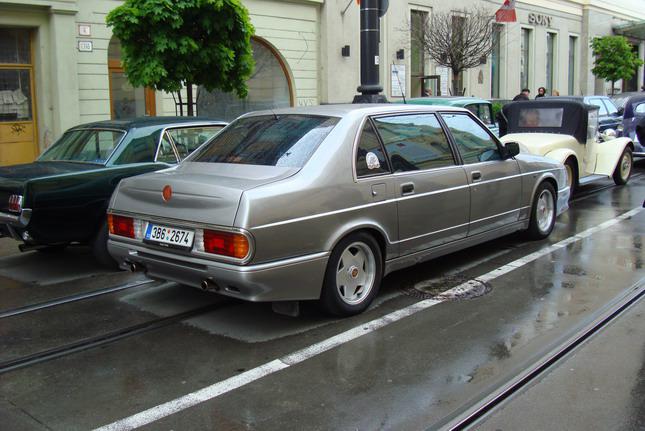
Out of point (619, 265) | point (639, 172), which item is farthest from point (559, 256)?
point (639, 172)

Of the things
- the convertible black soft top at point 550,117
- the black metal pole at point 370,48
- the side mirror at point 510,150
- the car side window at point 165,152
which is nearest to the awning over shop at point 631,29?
the convertible black soft top at point 550,117

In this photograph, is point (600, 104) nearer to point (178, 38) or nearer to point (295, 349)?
point (178, 38)

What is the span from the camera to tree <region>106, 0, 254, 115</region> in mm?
9945

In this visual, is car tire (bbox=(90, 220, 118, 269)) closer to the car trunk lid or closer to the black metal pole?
the car trunk lid

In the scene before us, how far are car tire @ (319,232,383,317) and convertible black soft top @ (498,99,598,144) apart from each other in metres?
6.60

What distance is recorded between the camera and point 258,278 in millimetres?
4520

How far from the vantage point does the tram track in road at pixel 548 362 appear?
11.8 feet

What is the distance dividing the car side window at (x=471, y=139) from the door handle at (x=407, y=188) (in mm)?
979

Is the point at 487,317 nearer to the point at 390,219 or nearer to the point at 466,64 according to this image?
the point at 390,219

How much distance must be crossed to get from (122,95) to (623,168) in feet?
33.3

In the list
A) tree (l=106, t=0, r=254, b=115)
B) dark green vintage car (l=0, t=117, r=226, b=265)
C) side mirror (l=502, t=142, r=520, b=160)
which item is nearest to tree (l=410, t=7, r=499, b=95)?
tree (l=106, t=0, r=254, b=115)

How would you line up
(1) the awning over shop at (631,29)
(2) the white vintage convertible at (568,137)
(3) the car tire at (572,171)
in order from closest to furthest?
(2) the white vintage convertible at (568,137), (3) the car tire at (572,171), (1) the awning over shop at (631,29)

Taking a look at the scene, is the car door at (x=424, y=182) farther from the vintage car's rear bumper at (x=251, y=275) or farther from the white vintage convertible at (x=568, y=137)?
the white vintage convertible at (x=568, y=137)

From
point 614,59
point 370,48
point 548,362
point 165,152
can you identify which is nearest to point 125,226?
point 165,152
